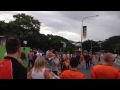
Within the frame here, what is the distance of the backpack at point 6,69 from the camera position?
3.28 m

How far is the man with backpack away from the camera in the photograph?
3.26 m

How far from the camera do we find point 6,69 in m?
3.33

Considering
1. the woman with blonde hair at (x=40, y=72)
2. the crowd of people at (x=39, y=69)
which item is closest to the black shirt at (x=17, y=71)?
the crowd of people at (x=39, y=69)

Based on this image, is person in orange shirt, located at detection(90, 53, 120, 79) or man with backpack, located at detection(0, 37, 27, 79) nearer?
man with backpack, located at detection(0, 37, 27, 79)

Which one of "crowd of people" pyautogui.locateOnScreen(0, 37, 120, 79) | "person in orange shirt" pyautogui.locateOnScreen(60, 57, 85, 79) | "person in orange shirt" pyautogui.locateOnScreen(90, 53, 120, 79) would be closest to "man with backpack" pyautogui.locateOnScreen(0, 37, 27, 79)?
"crowd of people" pyautogui.locateOnScreen(0, 37, 120, 79)

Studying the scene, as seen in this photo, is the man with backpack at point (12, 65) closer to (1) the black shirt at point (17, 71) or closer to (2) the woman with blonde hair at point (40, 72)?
(1) the black shirt at point (17, 71)

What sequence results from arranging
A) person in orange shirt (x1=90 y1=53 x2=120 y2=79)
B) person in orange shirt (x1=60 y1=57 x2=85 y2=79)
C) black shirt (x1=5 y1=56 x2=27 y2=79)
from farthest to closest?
person in orange shirt (x1=90 y1=53 x2=120 y2=79) < person in orange shirt (x1=60 y1=57 x2=85 y2=79) < black shirt (x1=5 y1=56 x2=27 y2=79)

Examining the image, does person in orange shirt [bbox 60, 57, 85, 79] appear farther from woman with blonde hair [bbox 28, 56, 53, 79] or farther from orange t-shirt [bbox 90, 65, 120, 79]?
woman with blonde hair [bbox 28, 56, 53, 79]

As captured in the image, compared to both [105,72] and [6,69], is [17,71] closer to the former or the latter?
[6,69]

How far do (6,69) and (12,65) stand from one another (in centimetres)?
9
